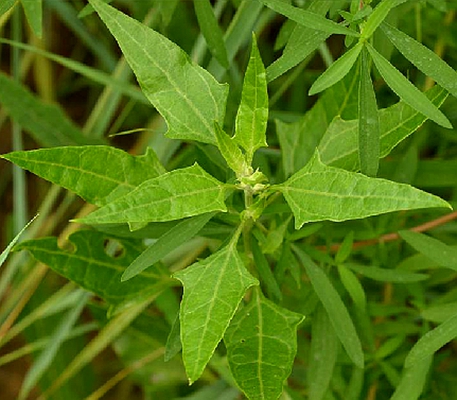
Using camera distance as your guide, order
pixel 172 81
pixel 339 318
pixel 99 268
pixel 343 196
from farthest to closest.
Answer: pixel 99 268 → pixel 339 318 → pixel 172 81 → pixel 343 196

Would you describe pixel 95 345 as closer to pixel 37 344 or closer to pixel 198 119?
pixel 37 344

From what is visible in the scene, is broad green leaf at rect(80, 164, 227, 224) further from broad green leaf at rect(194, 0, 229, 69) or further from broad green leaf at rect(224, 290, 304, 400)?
broad green leaf at rect(194, 0, 229, 69)

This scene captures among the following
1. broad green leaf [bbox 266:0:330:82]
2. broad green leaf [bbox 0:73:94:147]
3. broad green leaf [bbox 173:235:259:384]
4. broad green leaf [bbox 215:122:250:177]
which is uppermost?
broad green leaf [bbox 266:0:330:82]

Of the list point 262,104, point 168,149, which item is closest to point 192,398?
point 168,149

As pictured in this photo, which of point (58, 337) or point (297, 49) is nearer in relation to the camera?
point (297, 49)

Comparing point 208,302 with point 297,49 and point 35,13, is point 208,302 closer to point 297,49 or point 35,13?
point 297,49

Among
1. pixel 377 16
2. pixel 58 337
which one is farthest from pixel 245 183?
pixel 58 337

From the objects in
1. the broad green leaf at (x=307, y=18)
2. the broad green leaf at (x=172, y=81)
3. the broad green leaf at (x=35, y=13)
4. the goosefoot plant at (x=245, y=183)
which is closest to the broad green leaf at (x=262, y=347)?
the goosefoot plant at (x=245, y=183)

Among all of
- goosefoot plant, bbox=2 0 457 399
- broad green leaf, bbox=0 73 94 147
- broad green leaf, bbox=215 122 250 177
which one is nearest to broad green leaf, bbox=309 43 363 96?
goosefoot plant, bbox=2 0 457 399
